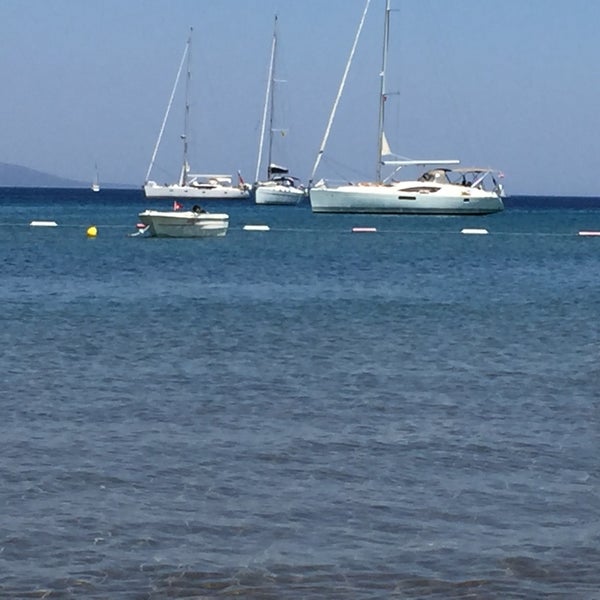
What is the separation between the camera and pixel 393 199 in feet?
365

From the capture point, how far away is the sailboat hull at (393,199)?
111438 mm

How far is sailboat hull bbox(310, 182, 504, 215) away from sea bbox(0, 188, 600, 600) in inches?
2757

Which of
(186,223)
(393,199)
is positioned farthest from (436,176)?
(186,223)

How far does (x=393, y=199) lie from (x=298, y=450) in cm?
9368

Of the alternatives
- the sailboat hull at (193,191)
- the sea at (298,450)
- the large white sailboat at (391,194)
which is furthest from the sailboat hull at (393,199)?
the sea at (298,450)

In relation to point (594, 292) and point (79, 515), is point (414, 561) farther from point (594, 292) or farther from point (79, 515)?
point (594, 292)

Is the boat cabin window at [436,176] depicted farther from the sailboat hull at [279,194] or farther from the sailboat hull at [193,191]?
the sailboat hull at [193,191]

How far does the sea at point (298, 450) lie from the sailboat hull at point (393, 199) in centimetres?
7004

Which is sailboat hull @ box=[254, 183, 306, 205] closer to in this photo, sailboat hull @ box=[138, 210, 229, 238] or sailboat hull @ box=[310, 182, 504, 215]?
sailboat hull @ box=[310, 182, 504, 215]

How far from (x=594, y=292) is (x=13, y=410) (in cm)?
3059

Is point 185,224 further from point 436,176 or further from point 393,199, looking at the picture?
point 436,176

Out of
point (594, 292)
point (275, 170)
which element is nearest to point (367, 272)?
point (594, 292)

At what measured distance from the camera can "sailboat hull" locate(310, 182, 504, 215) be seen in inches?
4387

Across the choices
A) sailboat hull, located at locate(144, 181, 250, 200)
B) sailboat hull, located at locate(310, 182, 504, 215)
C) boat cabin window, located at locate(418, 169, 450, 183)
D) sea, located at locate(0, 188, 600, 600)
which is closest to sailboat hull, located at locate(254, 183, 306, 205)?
sailboat hull, located at locate(144, 181, 250, 200)
